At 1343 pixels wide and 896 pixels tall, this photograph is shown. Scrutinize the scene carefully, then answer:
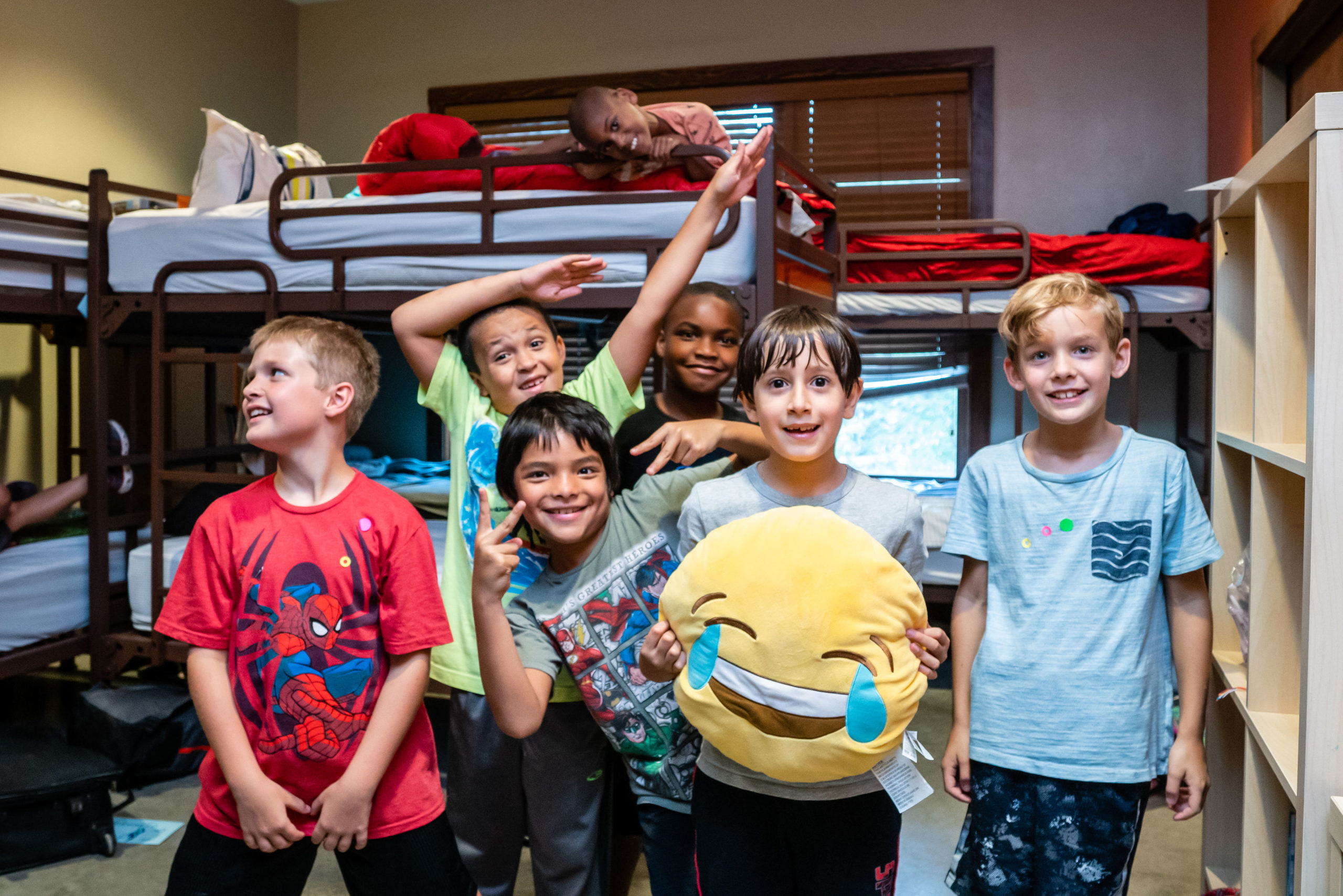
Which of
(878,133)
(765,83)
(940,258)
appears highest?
(765,83)

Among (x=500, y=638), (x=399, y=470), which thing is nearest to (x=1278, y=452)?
(x=500, y=638)

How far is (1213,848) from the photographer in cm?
172

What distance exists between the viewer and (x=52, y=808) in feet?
7.75

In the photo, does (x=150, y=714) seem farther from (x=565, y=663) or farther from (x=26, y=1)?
(x=26, y=1)

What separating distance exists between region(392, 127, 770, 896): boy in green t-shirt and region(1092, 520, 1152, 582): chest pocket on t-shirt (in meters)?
0.56

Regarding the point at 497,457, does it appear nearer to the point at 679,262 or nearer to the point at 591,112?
the point at 679,262

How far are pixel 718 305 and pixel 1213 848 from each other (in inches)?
52.3

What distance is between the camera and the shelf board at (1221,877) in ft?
5.48

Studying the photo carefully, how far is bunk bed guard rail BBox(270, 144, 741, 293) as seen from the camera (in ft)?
7.97

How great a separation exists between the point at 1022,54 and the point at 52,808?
15.8 feet

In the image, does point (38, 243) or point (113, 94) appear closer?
point (38, 243)

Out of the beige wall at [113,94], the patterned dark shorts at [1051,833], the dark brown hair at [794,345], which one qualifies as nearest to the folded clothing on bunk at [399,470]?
the beige wall at [113,94]

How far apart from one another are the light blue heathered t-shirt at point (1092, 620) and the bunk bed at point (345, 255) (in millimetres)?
1132

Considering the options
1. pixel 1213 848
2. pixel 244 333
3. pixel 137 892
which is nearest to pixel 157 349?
pixel 244 333
